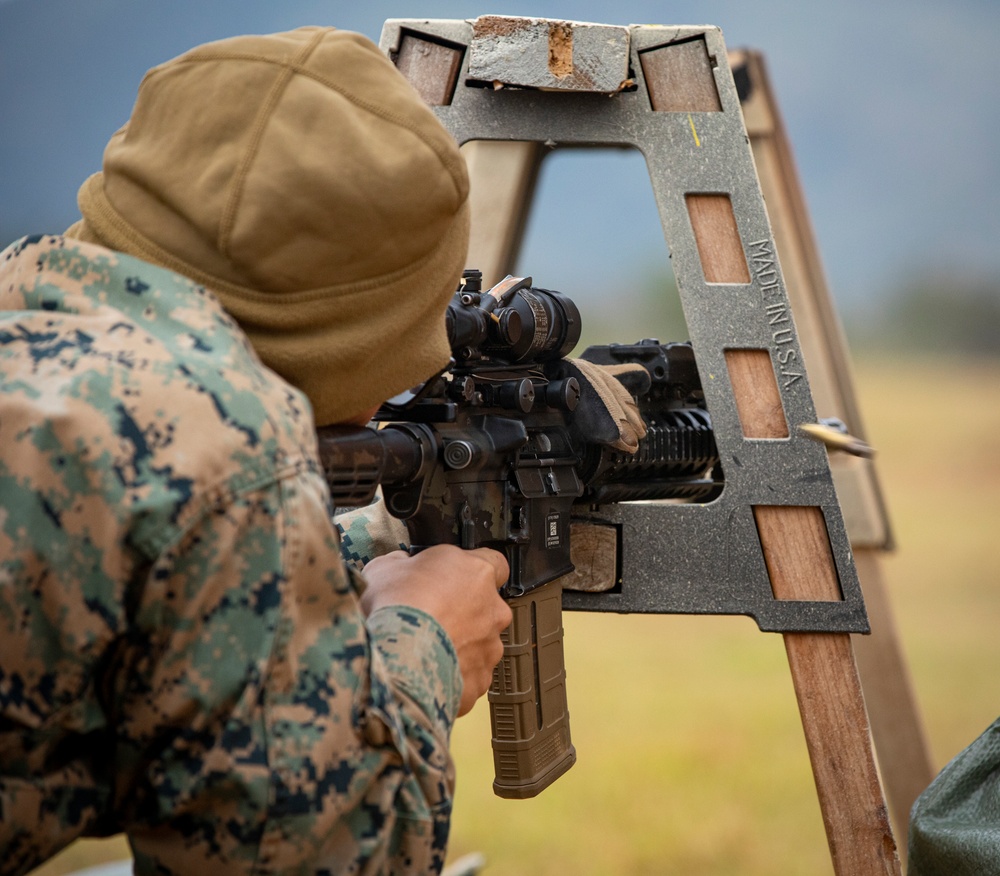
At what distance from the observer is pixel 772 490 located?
1722 mm

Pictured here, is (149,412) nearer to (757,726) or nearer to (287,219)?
(287,219)

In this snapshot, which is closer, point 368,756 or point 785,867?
point 368,756

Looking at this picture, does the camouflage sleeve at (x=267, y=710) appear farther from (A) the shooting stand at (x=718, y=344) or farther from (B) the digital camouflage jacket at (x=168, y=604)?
(A) the shooting stand at (x=718, y=344)

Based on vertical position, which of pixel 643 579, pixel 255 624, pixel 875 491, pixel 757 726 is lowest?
pixel 757 726

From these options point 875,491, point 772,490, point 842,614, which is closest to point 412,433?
point 772,490

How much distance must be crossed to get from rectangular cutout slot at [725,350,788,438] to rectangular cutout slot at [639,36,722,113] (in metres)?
0.39

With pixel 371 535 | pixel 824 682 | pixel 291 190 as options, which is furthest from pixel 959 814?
pixel 291 190

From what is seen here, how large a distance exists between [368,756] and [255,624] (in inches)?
5.8

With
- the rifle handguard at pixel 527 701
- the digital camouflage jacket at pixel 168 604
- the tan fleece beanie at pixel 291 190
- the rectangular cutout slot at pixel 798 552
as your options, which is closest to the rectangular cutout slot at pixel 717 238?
the rectangular cutout slot at pixel 798 552

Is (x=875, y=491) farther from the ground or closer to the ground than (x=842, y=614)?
closer to the ground

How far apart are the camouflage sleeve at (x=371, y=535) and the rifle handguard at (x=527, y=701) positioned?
0.62ft

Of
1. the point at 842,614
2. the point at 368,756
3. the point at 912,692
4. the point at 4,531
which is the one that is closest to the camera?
the point at 4,531

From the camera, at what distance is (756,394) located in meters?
1.73

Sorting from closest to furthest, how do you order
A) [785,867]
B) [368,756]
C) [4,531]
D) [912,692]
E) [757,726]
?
[4,531] → [368,756] → [912,692] → [785,867] → [757,726]
